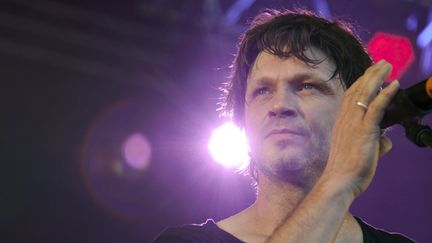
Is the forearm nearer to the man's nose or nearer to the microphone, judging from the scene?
the microphone

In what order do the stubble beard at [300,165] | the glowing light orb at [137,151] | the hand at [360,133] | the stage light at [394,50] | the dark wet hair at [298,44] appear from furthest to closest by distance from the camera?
the glowing light orb at [137,151] → the stage light at [394,50] → the dark wet hair at [298,44] → the stubble beard at [300,165] → the hand at [360,133]

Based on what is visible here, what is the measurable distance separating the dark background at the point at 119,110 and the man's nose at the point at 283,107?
2318mm

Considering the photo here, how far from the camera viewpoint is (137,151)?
4480 millimetres

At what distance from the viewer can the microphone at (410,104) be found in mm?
1031

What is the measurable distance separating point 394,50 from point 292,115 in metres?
3.02

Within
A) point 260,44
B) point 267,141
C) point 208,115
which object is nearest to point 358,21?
point 208,115

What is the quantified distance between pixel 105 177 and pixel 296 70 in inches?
115

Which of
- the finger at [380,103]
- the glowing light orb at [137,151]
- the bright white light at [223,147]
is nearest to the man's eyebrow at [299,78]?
the finger at [380,103]

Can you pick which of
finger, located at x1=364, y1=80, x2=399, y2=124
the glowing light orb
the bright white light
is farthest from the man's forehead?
the glowing light orb

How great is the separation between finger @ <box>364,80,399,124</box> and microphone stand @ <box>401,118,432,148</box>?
0.17 feet

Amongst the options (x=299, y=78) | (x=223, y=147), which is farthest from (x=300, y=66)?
(x=223, y=147)

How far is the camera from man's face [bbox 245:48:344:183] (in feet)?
5.23

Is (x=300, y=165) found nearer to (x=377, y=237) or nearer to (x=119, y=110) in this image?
(x=377, y=237)

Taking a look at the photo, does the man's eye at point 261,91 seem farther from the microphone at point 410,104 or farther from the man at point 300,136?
the microphone at point 410,104
